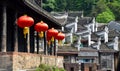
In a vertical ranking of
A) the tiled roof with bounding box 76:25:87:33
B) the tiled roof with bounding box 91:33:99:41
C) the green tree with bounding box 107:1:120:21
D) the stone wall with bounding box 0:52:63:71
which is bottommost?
the stone wall with bounding box 0:52:63:71

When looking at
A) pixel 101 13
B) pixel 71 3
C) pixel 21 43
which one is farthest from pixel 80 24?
pixel 21 43

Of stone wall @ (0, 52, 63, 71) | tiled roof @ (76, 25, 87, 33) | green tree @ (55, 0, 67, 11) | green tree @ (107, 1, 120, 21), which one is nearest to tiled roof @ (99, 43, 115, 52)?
tiled roof @ (76, 25, 87, 33)

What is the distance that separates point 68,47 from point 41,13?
32.5 meters

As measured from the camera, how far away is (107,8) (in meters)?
95.2

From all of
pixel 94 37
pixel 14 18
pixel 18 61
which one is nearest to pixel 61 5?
pixel 94 37

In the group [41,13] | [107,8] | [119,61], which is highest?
[107,8]

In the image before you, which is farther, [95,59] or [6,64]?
[95,59]

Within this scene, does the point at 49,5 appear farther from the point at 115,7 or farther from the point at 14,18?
the point at 14,18

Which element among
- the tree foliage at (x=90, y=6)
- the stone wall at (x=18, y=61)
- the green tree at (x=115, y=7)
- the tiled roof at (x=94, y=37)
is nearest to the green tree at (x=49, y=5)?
the tree foliage at (x=90, y=6)

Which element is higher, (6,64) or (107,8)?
(107,8)

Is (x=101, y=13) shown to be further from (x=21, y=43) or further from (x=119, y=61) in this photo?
(x=21, y=43)

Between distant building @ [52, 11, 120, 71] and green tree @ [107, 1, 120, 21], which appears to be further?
green tree @ [107, 1, 120, 21]

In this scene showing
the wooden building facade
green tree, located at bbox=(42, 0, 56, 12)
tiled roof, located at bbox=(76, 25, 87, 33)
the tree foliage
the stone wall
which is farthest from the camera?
green tree, located at bbox=(42, 0, 56, 12)

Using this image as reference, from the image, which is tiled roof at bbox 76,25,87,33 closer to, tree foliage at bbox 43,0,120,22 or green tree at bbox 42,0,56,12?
tree foliage at bbox 43,0,120,22
